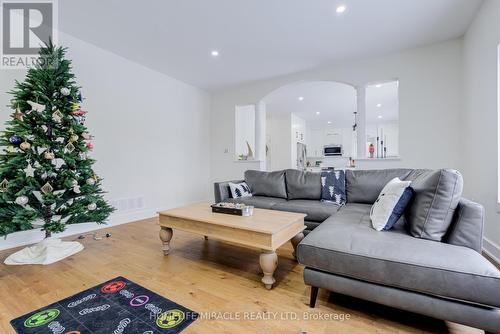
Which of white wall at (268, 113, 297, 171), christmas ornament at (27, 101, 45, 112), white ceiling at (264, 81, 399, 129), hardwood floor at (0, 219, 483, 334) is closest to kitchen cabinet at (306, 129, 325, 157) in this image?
white ceiling at (264, 81, 399, 129)

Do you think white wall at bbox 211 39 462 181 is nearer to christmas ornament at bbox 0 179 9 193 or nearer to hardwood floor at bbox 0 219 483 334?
hardwood floor at bbox 0 219 483 334

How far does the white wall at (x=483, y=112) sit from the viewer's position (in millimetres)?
2262

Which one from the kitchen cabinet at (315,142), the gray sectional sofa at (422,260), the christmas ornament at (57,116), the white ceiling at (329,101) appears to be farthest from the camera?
the kitchen cabinet at (315,142)

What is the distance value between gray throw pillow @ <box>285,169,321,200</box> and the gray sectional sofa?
3.89ft

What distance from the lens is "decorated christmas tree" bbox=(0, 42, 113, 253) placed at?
220 cm

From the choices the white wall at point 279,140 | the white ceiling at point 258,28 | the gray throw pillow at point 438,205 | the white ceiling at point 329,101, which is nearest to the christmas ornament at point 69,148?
the white ceiling at point 258,28

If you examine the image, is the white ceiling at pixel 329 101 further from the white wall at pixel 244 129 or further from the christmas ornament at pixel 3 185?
the christmas ornament at pixel 3 185

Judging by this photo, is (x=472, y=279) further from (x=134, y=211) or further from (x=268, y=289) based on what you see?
(x=134, y=211)

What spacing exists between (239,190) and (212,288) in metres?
1.73

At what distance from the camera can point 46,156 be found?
235cm

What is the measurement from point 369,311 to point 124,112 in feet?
13.7

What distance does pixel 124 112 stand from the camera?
3.81m

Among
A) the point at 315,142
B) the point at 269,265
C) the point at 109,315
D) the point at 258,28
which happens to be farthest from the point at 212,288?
the point at 315,142

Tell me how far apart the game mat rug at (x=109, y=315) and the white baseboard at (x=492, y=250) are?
9.34 ft
